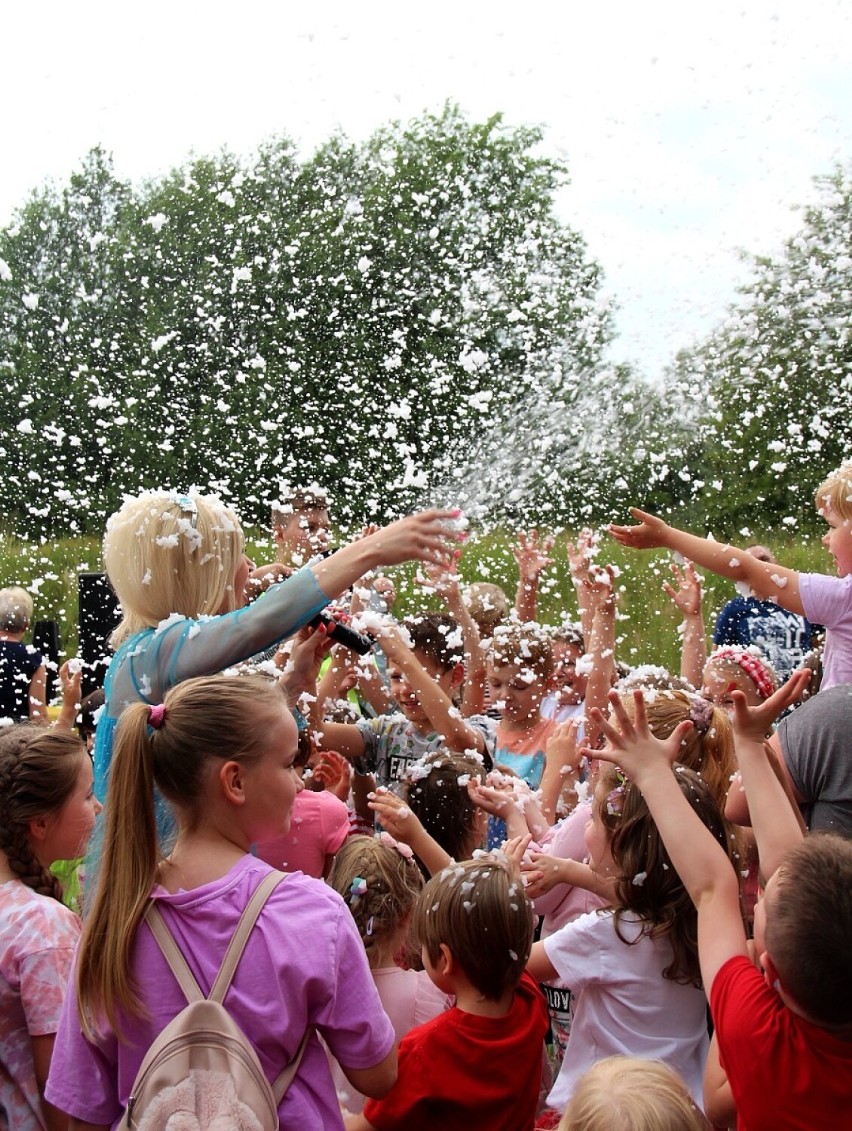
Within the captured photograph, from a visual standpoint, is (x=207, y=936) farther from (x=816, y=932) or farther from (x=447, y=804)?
(x=447, y=804)

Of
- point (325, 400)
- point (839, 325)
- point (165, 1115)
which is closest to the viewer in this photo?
point (165, 1115)

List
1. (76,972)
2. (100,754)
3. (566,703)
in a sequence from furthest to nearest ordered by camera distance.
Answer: (566,703)
(100,754)
(76,972)

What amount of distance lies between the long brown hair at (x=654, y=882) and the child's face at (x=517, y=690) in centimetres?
162

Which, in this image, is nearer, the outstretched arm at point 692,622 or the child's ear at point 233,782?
the child's ear at point 233,782

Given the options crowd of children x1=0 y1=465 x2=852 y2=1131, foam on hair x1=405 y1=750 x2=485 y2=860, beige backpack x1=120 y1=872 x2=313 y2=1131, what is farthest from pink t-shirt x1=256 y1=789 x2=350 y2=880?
beige backpack x1=120 y1=872 x2=313 y2=1131

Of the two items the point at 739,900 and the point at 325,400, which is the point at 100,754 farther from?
the point at 325,400

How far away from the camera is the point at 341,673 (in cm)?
434

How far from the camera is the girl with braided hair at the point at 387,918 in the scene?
8.73ft

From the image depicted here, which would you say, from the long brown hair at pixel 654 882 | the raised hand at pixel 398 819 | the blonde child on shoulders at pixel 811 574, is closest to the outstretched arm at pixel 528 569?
the blonde child on shoulders at pixel 811 574

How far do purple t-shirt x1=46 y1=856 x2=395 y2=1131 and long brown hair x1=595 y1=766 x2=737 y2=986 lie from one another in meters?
0.81

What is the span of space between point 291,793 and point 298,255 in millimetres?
10855

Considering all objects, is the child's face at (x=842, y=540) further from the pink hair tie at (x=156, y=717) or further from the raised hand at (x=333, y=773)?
the pink hair tie at (x=156, y=717)

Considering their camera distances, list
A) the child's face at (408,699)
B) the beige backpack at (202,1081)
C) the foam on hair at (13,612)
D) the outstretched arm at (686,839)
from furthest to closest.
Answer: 1. the foam on hair at (13,612)
2. the child's face at (408,699)
3. the outstretched arm at (686,839)
4. the beige backpack at (202,1081)

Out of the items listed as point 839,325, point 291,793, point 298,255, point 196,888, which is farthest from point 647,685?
point 298,255
